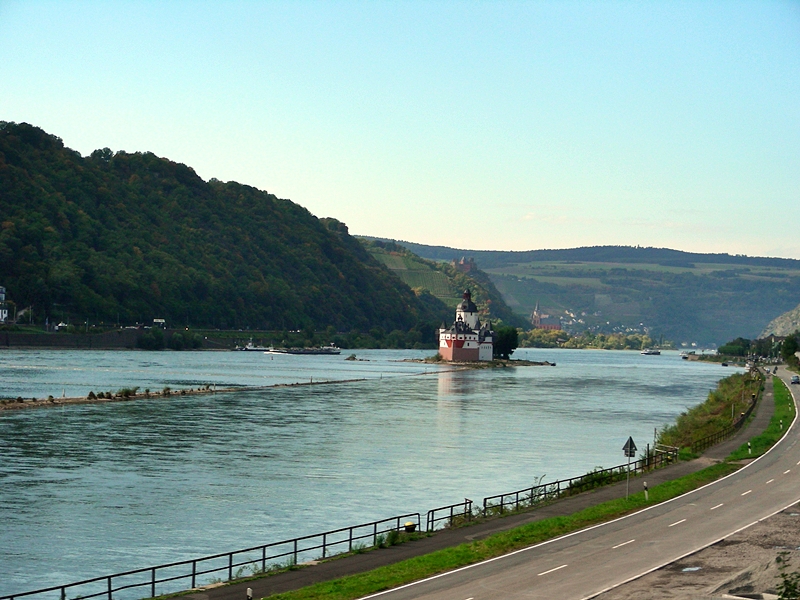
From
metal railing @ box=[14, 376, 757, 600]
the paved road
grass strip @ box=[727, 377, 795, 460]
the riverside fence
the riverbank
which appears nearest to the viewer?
the paved road

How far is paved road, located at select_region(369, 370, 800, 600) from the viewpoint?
28406 millimetres

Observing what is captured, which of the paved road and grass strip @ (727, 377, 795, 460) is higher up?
grass strip @ (727, 377, 795, 460)

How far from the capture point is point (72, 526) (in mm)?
42219

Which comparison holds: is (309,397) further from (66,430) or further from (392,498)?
(392,498)

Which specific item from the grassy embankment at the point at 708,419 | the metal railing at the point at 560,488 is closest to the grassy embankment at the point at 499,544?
the metal railing at the point at 560,488

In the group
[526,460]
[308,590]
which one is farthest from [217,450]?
[308,590]

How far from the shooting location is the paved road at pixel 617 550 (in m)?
28.4

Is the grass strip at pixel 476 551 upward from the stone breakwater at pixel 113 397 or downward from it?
upward

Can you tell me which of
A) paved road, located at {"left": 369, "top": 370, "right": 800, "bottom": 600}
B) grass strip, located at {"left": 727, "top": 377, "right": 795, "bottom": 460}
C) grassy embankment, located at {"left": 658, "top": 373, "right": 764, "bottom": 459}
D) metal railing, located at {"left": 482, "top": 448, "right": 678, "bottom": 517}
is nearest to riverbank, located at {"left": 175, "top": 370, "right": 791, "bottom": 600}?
paved road, located at {"left": 369, "top": 370, "right": 800, "bottom": 600}

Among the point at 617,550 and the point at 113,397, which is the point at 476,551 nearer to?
the point at 617,550

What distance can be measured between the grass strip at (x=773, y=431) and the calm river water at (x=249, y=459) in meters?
8.61

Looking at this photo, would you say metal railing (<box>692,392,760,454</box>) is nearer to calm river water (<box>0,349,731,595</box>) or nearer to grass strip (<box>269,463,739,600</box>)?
calm river water (<box>0,349,731,595</box>)

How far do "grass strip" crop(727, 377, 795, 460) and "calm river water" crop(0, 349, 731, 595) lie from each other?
8614mm

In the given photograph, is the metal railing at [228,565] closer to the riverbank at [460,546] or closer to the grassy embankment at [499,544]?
the riverbank at [460,546]
